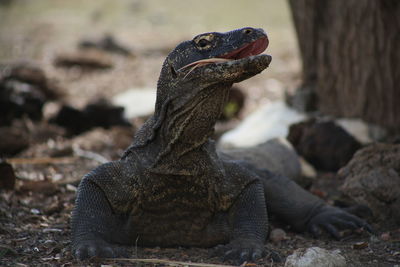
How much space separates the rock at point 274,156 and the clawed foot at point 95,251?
1932 millimetres

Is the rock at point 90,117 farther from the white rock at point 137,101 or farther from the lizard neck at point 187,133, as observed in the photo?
the lizard neck at point 187,133

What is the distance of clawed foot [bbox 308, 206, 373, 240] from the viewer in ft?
15.3

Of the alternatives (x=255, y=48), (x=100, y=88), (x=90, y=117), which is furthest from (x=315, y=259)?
(x=100, y=88)

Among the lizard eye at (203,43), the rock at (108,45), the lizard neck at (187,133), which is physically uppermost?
the rock at (108,45)

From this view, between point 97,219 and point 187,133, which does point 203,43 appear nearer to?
Result: point 187,133

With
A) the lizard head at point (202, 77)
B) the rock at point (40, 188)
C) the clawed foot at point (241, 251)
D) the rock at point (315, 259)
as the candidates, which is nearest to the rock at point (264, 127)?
the rock at point (40, 188)

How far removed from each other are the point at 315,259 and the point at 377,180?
1.70 meters

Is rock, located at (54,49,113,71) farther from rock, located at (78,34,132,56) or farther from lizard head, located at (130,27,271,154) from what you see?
lizard head, located at (130,27,271,154)

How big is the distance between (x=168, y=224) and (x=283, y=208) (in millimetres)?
1194

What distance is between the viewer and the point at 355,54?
23.3 feet

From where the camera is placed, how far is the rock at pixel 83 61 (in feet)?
42.7

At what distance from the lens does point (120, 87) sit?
1176cm

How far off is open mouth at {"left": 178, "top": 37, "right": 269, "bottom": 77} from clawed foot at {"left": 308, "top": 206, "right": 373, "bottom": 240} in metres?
1.65

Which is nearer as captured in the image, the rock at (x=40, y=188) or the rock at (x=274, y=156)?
the rock at (x=40, y=188)
